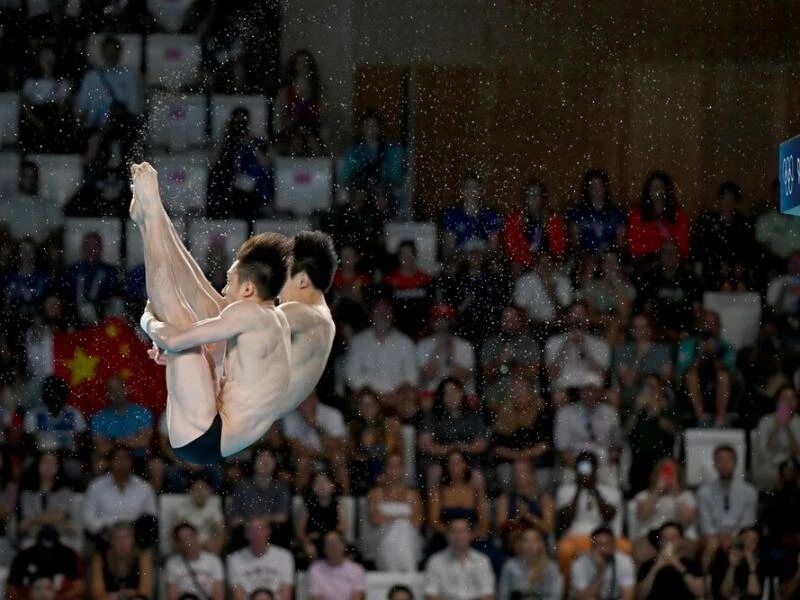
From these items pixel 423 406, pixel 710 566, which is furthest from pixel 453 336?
pixel 710 566

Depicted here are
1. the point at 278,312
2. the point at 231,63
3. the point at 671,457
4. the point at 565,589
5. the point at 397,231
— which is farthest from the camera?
the point at 231,63

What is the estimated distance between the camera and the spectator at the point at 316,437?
951 cm

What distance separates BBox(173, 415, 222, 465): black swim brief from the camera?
566 cm

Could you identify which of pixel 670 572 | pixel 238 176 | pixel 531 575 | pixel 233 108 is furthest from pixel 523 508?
pixel 233 108

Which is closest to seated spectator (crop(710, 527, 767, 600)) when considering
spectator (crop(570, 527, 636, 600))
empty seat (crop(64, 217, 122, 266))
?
spectator (crop(570, 527, 636, 600))

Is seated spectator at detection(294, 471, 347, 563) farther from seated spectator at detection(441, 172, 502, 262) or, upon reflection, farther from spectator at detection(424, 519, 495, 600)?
seated spectator at detection(441, 172, 502, 262)

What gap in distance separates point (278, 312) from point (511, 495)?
4056 mm

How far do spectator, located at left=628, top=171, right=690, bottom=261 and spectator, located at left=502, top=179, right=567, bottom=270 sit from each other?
1.56ft

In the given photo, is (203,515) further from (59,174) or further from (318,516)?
(59,174)

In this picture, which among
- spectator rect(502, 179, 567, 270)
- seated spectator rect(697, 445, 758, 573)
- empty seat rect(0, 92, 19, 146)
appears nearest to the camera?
seated spectator rect(697, 445, 758, 573)

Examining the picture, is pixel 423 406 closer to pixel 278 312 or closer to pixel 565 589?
pixel 565 589

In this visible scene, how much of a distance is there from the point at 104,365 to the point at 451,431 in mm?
2081

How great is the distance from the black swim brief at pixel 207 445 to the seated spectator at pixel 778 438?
16.4 feet

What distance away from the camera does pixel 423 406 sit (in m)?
9.83
